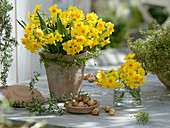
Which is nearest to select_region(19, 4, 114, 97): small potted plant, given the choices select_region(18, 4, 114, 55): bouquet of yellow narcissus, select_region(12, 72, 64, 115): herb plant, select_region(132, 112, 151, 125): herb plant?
select_region(18, 4, 114, 55): bouquet of yellow narcissus

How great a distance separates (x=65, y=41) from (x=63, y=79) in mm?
292

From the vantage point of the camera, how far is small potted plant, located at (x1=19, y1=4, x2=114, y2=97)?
2.52 meters

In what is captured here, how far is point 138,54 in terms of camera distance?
9.27ft

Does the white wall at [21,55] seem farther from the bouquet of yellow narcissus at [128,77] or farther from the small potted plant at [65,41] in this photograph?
the bouquet of yellow narcissus at [128,77]

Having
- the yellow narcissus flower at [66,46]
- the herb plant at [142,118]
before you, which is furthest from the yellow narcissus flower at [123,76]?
the yellow narcissus flower at [66,46]

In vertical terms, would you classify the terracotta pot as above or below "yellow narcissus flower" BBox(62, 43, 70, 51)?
below

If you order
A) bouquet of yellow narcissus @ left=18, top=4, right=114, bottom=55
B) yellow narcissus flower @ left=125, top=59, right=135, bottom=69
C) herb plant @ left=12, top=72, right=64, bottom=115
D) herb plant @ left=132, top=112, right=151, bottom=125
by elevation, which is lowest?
herb plant @ left=132, top=112, right=151, bottom=125

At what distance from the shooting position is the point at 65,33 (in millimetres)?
2578

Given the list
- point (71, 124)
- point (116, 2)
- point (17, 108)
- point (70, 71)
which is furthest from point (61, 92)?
point (116, 2)

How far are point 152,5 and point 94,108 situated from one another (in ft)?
23.9

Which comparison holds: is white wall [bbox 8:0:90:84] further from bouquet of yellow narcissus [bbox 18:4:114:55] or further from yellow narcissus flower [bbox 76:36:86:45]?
yellow narcissus flower [bbox 76:36:86:45]

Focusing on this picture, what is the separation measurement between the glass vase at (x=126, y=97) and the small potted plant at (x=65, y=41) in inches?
13.1

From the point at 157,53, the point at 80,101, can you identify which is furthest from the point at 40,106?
the point at 157,53

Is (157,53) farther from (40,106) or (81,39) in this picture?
(40,106)
